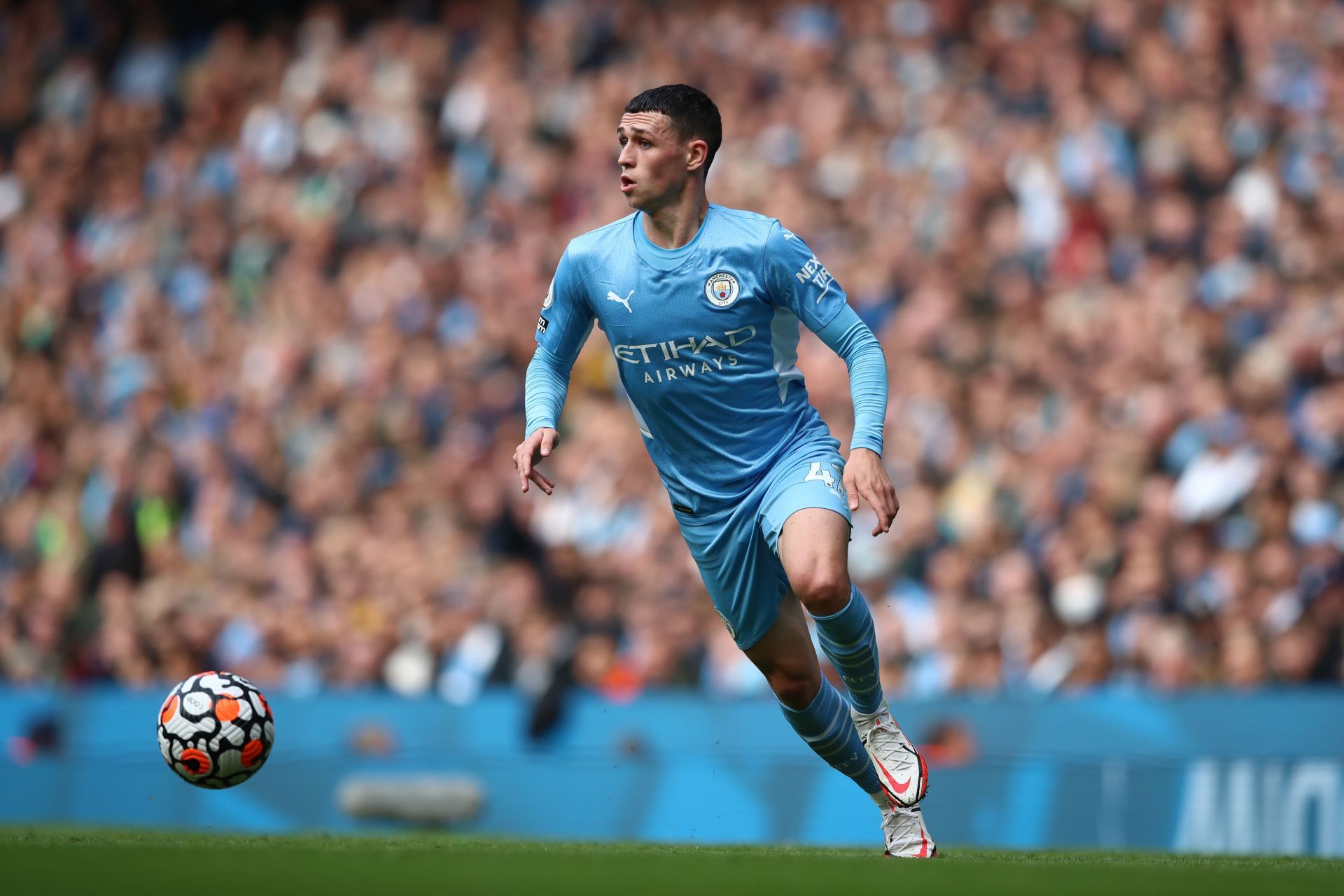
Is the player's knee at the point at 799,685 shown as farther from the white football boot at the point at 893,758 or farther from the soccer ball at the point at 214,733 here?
the soccer ball at the point at 214,733

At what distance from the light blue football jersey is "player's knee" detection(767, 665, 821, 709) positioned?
68 centimetres

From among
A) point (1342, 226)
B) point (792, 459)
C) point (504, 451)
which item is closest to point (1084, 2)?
point (1342, 226)

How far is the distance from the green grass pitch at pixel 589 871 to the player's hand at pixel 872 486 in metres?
1.18

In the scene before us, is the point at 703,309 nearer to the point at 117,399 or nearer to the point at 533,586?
the point at 533,586

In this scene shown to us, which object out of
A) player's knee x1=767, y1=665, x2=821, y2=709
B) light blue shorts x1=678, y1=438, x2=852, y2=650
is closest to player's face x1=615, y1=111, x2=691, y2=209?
light blue shorts x1=678, y1=438, x2=852, y2=650

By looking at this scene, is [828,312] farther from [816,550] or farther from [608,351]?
[608,351]

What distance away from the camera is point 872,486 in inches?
231

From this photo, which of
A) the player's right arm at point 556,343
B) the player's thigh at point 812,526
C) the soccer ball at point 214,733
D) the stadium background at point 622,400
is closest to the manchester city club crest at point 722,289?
the player's right arm at point 556,343

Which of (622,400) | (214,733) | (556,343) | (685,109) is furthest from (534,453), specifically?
(622,400)

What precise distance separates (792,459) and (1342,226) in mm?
6925

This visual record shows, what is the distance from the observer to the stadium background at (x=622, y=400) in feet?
35.0

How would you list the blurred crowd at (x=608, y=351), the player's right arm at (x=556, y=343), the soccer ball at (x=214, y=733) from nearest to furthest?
the player's right arm at (x=556, y=343) → the soccer ball at (x=214, y=733) → the blurred crowd at (x=608, y=351)

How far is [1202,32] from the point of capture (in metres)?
13.4

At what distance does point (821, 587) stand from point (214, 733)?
2.69 metres
